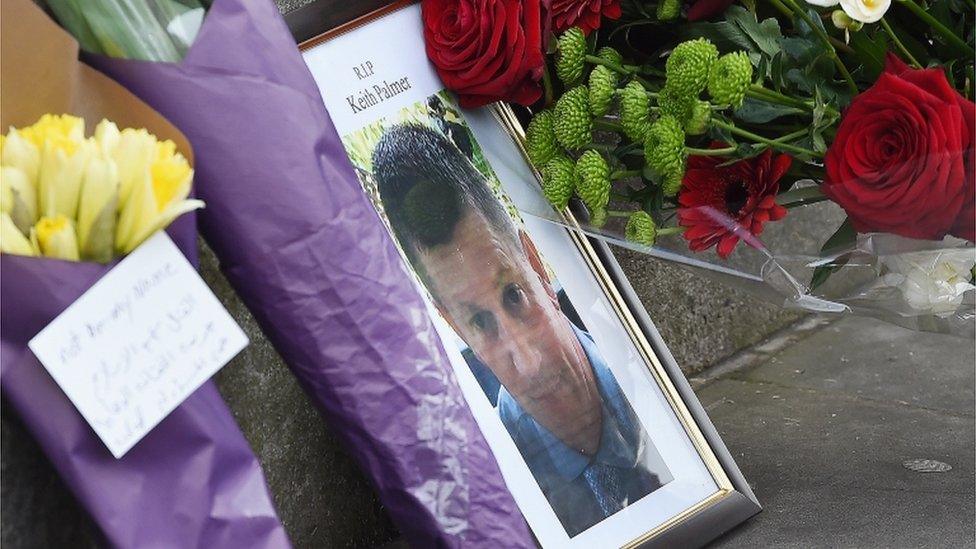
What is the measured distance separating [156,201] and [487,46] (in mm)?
513

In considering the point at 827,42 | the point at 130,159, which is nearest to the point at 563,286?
the point at 827,42

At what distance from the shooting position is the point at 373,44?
1.21 m

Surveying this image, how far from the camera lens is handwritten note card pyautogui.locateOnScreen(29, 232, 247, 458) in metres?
0.76

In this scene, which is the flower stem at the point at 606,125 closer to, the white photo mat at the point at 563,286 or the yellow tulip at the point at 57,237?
the white photo mat at the point at 563,286

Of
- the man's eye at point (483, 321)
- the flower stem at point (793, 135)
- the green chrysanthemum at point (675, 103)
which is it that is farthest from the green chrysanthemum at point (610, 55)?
the man's eye at point (483, 321)

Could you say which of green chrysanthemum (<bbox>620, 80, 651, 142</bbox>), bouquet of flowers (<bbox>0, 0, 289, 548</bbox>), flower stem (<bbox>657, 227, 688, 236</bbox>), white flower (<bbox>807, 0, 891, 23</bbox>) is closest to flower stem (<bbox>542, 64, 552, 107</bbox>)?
green chrysanthemum (<bbox>620, 80, 651, 142</bbox>)

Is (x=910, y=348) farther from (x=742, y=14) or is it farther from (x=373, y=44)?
(x=373, y=44)

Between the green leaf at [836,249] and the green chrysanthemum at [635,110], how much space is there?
0.22 m

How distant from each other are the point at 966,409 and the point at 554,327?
0.74m

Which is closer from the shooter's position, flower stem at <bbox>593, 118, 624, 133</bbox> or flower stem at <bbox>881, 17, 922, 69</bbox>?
flower stem at <bbox>881, 17, 922, 69</bbox>

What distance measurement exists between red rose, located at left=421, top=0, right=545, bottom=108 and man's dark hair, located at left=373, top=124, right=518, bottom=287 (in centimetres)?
8

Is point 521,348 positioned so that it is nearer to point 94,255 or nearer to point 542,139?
point 542,139

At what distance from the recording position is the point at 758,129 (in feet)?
3.84

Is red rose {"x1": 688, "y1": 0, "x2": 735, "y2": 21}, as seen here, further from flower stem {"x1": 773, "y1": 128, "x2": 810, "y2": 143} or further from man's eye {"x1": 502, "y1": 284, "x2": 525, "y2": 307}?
man's eye {"x1": 502, "y1": 284, "x2": 525, "y2": 307}
